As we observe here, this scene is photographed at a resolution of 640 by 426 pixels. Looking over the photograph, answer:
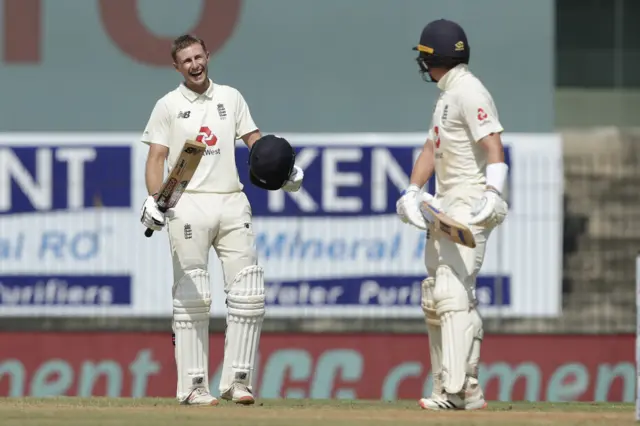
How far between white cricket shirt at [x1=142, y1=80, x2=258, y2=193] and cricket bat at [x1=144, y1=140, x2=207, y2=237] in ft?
0.42

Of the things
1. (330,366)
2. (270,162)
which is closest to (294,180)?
(270,162)

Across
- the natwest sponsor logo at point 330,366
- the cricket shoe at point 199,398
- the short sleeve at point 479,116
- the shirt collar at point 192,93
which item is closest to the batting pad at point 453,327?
the short sleeve at point 479,116

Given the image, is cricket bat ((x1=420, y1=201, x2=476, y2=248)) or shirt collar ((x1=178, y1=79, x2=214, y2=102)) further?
shirt collar ((x1=178, y1=79, x2=214, y2=102))

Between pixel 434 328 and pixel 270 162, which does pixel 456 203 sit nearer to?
pixel 434 328

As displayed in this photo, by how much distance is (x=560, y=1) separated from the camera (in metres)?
22.5

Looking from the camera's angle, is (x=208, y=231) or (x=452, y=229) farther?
(x=208, y=231)

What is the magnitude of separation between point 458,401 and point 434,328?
1.49 ft

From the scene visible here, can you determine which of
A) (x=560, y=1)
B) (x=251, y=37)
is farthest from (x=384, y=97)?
(x=560, y=1)

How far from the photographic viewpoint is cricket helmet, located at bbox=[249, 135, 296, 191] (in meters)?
9.81

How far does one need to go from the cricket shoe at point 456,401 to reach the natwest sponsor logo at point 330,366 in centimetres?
653

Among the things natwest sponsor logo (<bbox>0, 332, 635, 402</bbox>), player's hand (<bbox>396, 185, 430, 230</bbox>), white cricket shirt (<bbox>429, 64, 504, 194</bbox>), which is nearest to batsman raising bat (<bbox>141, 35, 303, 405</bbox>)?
player's hand (<bbox>396, 185, 430, 230</bbox>)

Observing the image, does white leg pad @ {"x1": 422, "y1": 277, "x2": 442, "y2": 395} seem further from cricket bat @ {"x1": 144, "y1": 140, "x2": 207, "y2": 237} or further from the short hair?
the short hair

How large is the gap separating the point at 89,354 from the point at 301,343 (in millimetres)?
A: 1824

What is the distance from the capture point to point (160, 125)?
9.91 metres
